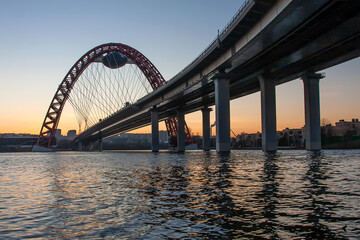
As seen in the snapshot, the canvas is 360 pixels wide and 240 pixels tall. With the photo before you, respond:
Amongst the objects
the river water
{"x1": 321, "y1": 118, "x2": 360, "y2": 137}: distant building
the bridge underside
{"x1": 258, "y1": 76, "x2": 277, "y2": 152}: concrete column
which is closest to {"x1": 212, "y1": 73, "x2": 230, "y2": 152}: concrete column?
the bridge underside

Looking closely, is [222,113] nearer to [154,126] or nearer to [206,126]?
[154,126]

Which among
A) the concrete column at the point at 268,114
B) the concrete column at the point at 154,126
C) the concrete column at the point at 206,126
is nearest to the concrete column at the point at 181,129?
the concrete column at the point at 206,126

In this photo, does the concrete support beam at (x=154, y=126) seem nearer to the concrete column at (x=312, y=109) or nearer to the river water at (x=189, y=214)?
the concrete column at (x=312, y=109)

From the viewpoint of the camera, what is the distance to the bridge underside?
105ft

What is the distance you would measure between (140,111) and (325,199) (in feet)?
288

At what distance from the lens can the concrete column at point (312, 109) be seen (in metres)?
54.8

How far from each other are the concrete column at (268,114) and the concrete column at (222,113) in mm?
6883

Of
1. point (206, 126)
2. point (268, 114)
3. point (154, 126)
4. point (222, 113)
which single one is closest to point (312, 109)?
point (268, 114)

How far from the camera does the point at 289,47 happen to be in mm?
42750

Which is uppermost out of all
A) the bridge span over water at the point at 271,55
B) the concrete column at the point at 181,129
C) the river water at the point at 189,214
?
the bridge span over water at the point at 271,55

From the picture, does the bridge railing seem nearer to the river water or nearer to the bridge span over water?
the bridge span over water

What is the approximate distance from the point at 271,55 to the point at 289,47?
3.51 metres

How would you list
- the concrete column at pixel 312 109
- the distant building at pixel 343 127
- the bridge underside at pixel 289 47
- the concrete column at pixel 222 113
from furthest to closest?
the distant building at pixel 343 127
the concrete column at pixel 312 109
the concrete column at pixel 222 113
the bridge underside at pixel 289 47

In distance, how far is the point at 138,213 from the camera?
7.38 meters
